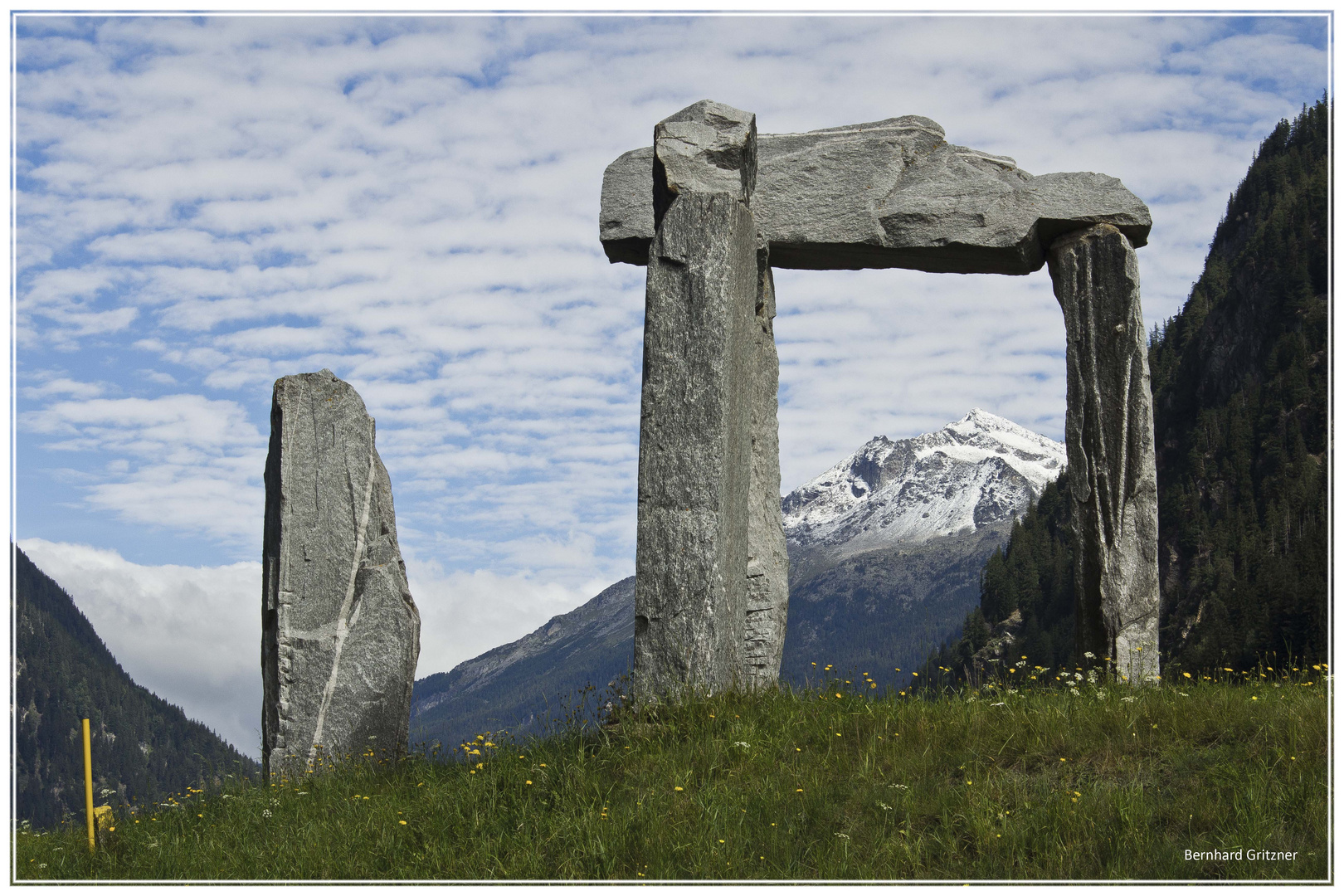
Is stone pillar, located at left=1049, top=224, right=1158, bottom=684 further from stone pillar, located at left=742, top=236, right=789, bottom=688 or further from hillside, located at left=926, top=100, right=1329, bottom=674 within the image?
hillside, located at left=926, top=100, right=1329, bottom=674

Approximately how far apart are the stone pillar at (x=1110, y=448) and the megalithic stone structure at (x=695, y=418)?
10.7 ft

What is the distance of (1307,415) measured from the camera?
76625 millimetres

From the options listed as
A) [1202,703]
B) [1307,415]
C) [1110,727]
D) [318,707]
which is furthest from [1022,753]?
[1307,415]

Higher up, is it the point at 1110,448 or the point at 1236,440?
the point at 1236,440

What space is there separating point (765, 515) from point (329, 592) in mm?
3745

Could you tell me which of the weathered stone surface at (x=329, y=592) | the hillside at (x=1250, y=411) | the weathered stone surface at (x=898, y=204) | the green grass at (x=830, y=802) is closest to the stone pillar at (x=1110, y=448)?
the weathered stone surface at (x=898, y=204)

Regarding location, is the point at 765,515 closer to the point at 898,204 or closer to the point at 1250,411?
the point at 898,204

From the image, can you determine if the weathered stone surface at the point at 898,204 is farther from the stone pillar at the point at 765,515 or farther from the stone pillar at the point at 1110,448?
the stone pillar at the point at 765,515

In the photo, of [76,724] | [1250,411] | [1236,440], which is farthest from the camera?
[76,724]

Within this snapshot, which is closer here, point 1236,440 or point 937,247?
point 937,247

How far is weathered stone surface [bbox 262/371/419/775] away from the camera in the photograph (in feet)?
32.8

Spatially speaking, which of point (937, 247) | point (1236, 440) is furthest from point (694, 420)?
point (1236, 440)

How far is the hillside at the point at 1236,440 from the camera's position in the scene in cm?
6956

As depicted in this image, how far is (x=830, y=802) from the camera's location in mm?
6230
